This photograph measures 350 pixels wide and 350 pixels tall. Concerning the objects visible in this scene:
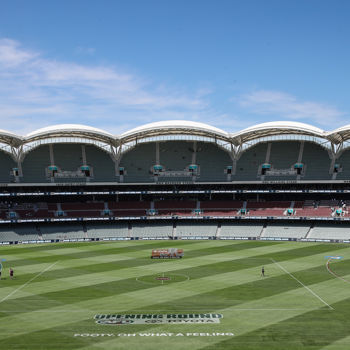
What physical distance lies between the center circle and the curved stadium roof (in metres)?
38.3

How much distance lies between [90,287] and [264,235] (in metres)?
40.8

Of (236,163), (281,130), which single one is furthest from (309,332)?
(236,163)

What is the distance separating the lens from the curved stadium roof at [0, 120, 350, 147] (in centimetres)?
7194

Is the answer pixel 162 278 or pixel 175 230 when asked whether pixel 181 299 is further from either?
pixel 175 230

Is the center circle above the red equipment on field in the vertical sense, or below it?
below

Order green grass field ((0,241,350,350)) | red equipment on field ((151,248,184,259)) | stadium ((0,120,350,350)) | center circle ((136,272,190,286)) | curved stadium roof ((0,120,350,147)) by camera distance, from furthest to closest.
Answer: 1. curved stadium roof ((0,120,350,147))
2. red equipment on field ((151,248,184,259))
3. center circle ((136,272,190,286))
4. stadium ((0,120,350,350))
5. green grass field ((0,241,350,350))

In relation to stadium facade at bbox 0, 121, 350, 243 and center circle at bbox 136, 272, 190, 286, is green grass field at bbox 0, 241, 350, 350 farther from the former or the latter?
stadium facade at bbox 0, 121, 350, 243

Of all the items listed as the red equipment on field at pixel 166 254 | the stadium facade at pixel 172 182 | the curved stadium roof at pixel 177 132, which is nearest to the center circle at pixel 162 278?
the red equipment on field at pixel 166 254

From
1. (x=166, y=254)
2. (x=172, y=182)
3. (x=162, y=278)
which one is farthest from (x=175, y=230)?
(x=162, y=278)

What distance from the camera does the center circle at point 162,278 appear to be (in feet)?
122

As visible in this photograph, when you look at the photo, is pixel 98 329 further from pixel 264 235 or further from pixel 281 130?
pixel 281 130

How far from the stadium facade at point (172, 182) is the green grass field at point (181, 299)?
18.5m

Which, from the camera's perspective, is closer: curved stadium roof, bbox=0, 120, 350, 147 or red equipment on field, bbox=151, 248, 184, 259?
red equipment on field, bbox=151, 248, 184, 259

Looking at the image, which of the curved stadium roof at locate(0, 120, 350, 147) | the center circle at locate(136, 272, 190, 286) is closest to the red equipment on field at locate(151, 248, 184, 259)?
the center circle at locate(136, 272, 190, 286)
